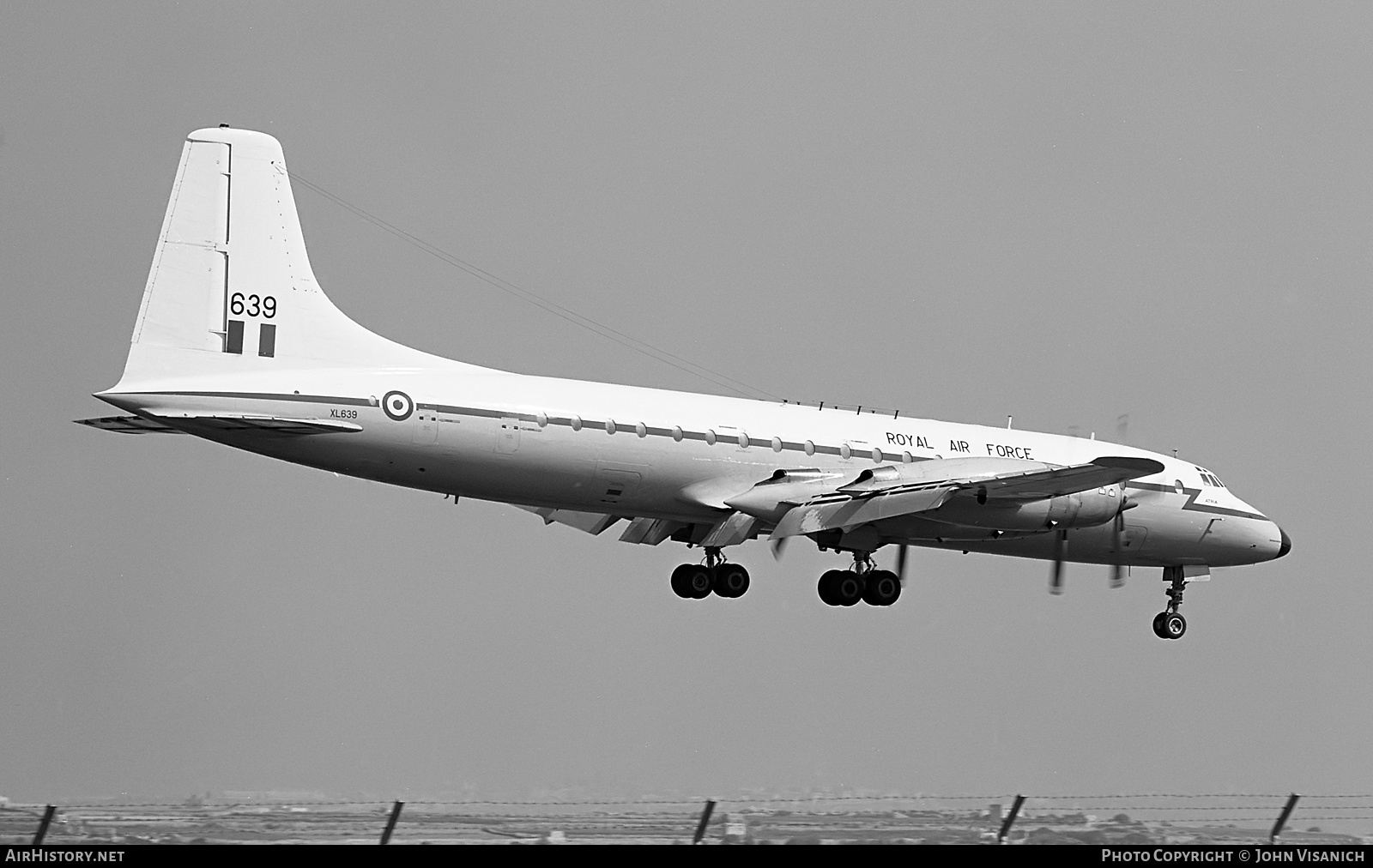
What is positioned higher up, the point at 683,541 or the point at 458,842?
the point at 683,541

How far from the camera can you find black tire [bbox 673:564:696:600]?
40.6 meters

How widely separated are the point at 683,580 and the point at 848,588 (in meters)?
4.19

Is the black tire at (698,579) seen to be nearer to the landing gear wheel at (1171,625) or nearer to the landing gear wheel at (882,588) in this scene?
the landing gear wheel at (882,588)

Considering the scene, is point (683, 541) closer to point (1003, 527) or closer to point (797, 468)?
point (797, 468)

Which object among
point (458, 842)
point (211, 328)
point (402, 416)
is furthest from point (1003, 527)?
point (458, 842)

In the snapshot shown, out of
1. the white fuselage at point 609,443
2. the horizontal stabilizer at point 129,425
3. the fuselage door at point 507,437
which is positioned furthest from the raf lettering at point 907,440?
the horizontal stabilizer at point 129,425

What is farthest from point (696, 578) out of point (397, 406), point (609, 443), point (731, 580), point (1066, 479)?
point (397, 406)

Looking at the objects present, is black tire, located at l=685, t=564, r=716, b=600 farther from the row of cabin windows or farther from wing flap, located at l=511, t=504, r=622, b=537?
the row of cabin windows

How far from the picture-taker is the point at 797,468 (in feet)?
123

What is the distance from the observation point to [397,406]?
32625mm

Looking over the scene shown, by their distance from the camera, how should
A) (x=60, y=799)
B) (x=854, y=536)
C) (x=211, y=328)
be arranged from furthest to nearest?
(x=60, y=799)
(x=854, y=536)
(x=211, y=328)

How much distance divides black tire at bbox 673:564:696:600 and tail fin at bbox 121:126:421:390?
31.5 feet

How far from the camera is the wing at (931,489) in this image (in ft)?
115

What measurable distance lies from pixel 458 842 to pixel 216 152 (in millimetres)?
17837
